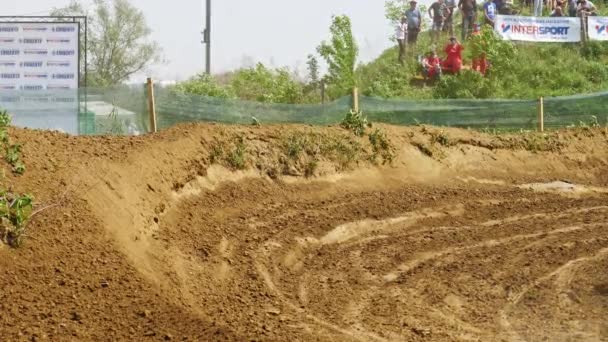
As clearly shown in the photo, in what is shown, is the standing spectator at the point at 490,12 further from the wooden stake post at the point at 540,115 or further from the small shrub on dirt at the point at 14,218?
the small shrub on dirt at the point at 14,218

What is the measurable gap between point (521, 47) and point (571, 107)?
1183 centimetres

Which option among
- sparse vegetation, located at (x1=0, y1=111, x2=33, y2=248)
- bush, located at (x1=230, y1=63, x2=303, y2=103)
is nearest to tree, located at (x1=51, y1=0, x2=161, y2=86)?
bush, located at (x1=230, y1=63, x2=303, y2=103)

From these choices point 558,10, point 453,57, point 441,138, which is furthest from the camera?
point 558,10

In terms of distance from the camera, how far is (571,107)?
83.0ft

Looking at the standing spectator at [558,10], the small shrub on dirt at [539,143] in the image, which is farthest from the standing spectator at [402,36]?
the small shrub on dirt at [539,143]

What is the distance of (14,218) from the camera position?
974cm

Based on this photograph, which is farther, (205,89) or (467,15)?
(467,15)

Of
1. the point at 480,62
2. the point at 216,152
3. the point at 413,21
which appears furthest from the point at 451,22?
the point at 216,152

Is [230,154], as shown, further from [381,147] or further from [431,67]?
[431,67]

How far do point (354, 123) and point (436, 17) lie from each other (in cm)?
1711

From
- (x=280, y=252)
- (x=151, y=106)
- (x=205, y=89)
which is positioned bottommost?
(x=280, y=252)

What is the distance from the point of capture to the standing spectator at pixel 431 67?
33.3 meters

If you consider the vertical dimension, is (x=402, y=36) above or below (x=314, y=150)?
above

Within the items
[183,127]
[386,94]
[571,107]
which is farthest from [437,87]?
[183,127]
